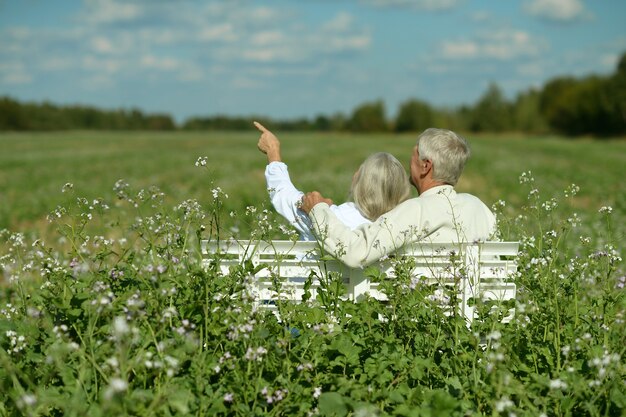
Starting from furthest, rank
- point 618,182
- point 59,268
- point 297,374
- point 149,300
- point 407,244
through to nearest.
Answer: point 618,182 → point 407,244 → point 59,268 → point 297,374 → point 149,300

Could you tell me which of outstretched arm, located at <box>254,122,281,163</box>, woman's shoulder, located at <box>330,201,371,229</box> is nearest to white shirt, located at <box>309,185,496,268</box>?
woman's shoulder, located at <box>330,201,371,229</box>

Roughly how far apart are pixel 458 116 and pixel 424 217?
149 meters

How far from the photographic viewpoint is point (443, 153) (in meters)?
5.36

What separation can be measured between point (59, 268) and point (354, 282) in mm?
1902

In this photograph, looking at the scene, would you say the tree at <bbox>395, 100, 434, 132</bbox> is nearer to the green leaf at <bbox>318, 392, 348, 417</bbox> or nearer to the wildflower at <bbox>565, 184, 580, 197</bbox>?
the wildflower at <bbox>565, 184, 580, 197</bbox>

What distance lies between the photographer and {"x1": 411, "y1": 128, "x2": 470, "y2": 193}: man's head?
5.36 m

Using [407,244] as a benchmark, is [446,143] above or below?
above

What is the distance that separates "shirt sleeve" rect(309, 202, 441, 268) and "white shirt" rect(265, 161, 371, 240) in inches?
18.1

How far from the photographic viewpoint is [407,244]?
484 cm

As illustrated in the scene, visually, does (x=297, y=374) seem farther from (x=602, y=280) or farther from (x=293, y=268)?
(x=602, y=280)

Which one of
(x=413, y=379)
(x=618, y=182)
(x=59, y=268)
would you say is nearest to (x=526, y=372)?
(x=413, y=379)

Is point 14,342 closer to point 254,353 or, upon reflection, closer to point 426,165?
point 254,353

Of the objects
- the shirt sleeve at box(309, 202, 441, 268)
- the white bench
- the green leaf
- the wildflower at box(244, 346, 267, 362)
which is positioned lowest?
the green leaf

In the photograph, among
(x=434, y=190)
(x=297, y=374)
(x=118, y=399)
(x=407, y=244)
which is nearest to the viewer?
(x=118, y=399)
